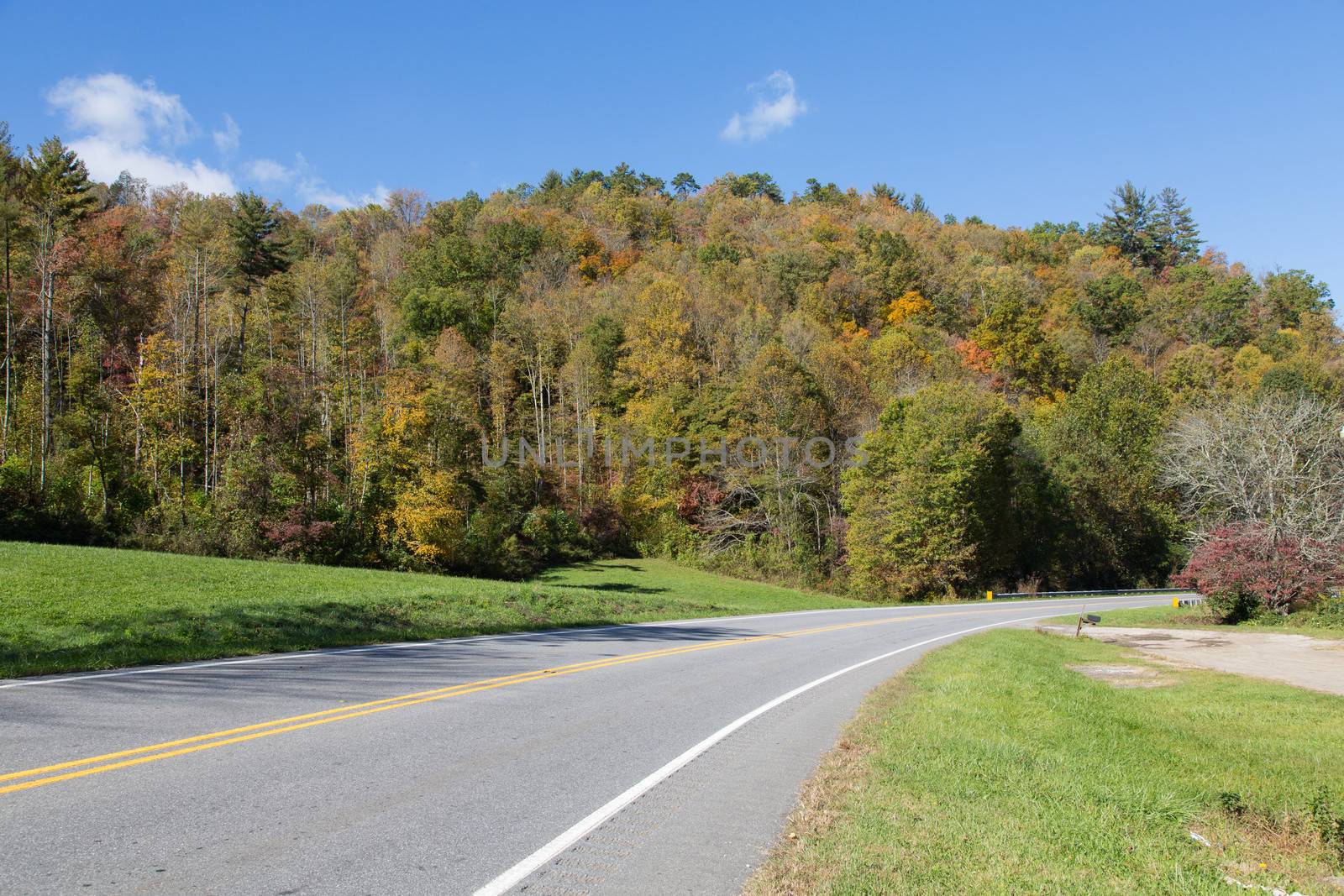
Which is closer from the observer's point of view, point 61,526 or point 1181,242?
point 61,526

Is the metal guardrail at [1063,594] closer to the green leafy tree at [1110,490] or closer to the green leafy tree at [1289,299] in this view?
the green leafy tree at [1110,490]

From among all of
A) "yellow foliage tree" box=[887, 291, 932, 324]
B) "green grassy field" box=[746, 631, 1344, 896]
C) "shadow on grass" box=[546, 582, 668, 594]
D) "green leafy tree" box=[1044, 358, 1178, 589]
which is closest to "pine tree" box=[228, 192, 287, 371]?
"shadow on grass" box=[546, 582, 668, 594]

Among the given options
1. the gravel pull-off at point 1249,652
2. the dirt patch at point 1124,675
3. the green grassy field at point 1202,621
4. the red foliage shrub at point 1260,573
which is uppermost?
the red foliage shrub at point 1260,573

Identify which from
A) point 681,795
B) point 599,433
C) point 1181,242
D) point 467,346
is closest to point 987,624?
point 681,795

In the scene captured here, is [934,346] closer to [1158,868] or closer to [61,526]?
[61,526]

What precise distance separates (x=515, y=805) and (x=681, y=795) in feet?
4.39

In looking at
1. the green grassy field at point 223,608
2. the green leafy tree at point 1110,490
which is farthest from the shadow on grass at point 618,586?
the green leafy tree at point 1110,490

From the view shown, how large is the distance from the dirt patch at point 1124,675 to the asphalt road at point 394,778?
601 cm

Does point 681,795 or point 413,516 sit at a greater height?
point 413,516

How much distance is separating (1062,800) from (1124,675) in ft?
37.2

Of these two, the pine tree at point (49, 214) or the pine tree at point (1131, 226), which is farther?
the pine tree at point (1131, 226)

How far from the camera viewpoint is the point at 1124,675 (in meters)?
15.9

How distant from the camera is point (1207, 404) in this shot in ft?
191

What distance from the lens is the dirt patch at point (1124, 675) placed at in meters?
14.7
